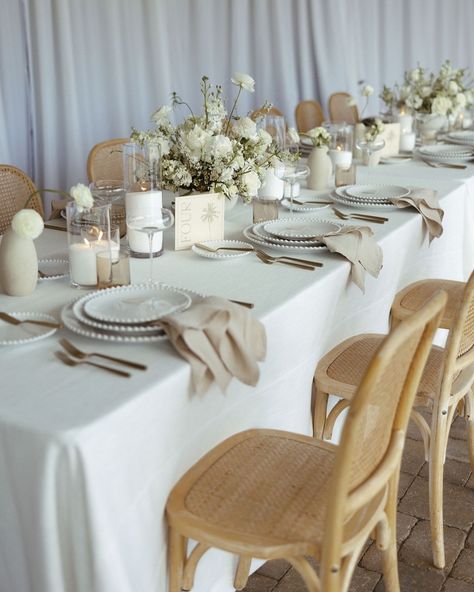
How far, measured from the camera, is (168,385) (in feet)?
4.49

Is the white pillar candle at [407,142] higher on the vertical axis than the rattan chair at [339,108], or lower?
lower

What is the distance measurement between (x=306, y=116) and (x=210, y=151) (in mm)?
3135

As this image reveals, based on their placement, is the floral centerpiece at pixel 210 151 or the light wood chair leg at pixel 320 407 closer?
the light wood chair leg at pixel 320 407

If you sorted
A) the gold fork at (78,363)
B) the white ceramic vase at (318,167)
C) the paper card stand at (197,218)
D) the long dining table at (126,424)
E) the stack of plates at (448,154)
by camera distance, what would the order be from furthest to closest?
the stack of plates at (448,154) < the white ceramic vase at (318,167) < the paper card stand at (197,218) < the gold fork at (78,363) < the long dining table at (126,424)

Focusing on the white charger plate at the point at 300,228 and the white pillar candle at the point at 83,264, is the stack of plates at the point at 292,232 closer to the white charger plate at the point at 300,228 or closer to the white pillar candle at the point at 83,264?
the white charger plate at the point at 300,228

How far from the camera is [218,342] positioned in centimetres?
146

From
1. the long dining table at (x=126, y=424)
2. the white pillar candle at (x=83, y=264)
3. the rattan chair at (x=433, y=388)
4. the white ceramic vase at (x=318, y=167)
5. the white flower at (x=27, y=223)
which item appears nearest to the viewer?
the long dining table at (x=126, y=424)

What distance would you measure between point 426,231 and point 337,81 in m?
4.42

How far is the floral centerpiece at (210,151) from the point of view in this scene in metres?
2.16

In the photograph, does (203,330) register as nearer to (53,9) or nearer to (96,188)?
(96,188)

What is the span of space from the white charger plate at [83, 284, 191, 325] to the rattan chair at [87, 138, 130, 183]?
146cm

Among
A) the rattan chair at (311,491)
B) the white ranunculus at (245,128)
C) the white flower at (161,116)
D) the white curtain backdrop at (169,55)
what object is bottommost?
the rattan chair at (311,491)

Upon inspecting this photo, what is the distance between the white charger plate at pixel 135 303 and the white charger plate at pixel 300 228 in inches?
21.7

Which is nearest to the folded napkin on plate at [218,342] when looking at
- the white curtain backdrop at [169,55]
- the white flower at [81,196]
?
the white flower at [81,196]
